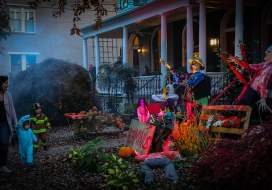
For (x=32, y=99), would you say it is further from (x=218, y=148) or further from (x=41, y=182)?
(x=218, y=148)

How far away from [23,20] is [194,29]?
52.4 ft

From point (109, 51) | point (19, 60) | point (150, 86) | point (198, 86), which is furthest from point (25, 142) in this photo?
point (109, 51)

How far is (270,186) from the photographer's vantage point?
12.2 ft

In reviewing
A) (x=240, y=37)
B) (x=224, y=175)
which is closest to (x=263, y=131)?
(x=224, y=175)

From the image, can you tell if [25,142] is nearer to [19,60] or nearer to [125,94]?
[125,94]

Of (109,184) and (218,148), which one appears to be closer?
(218,148)

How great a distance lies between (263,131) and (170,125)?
331 centimetres

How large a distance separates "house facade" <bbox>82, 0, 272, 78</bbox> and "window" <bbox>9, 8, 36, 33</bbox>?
779 centimetres

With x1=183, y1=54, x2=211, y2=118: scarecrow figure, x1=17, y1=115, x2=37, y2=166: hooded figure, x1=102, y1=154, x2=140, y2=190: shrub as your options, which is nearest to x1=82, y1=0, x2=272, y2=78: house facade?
x1=183, y1=54, x2=211, y2=118: scarecrow figure

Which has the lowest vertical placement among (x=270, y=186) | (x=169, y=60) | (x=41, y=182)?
(x=41, y=182)

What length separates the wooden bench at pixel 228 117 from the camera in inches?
268

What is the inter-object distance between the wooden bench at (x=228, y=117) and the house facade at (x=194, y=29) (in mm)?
3711

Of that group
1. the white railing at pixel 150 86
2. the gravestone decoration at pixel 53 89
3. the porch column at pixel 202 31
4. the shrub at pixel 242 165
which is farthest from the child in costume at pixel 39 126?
the white railing at pixel 150 86

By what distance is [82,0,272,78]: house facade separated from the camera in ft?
45.4
